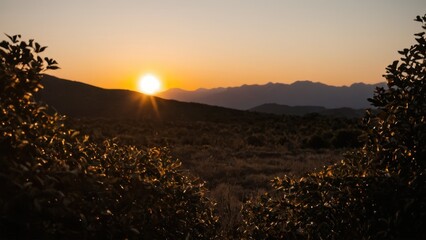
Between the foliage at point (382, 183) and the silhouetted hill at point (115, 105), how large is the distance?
8326 centimetres

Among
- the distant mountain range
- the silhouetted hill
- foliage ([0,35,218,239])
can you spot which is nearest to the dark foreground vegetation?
foliage ([0,35,218,239])

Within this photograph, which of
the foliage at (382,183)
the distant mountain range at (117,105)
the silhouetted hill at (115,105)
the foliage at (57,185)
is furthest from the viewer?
the silhouetted hill at (115,105)

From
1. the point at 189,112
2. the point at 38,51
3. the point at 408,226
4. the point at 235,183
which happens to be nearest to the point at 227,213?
the point at 235,183

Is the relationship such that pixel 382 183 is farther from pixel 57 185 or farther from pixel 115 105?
pixel 115 105

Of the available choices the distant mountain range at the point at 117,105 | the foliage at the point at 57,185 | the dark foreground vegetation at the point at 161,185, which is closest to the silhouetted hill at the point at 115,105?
the distant mountain range at the point at 117,105

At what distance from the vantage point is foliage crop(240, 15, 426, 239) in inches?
185

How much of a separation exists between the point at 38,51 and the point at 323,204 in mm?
3547

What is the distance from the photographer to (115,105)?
343 feet

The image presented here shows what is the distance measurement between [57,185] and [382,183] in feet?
10.8

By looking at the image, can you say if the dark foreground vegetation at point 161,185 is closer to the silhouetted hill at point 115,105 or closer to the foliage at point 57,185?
the foliage at point 57,185

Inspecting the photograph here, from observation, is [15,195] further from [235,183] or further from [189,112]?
[189,112]

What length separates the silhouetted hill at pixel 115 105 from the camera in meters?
95.4

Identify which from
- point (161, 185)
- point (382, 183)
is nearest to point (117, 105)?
point (161, 185)

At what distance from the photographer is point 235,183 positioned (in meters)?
14.2
